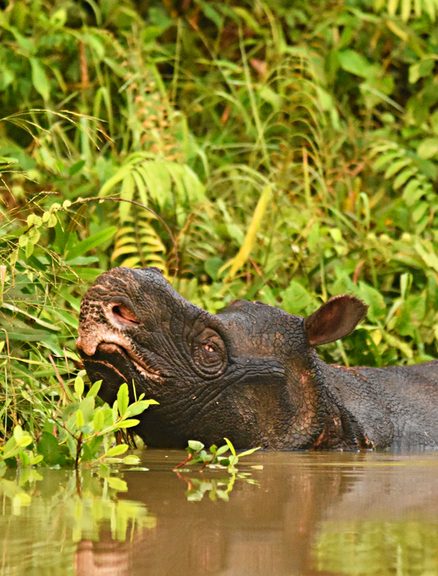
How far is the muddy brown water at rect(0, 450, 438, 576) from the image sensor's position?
7.80ft

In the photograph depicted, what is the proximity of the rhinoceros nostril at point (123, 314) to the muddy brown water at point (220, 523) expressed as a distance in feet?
2.61

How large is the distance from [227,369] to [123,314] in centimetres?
53

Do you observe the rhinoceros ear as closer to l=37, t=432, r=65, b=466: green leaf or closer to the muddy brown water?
the muddy brown water

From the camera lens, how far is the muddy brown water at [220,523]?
2377mm

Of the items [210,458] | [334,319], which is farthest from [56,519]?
[334,319]

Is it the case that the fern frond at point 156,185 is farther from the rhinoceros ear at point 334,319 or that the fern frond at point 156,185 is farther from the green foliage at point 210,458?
the green foliage at point 210,458

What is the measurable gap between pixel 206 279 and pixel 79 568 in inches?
209

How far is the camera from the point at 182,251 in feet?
24.8

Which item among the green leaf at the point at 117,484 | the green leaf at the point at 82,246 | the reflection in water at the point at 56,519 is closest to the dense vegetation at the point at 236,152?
the green leaf at the point at 82,246

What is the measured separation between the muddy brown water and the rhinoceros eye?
36.3 inches

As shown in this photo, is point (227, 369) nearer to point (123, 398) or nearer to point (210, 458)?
point (210, 458)

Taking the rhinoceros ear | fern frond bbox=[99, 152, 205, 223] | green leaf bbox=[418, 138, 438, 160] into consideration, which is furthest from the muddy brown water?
green leaf bbox=[418, 138, 438, 160]

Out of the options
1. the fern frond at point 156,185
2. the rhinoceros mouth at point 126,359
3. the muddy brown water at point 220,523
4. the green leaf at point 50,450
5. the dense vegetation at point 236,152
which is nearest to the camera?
the muddy brown water at point 220,523

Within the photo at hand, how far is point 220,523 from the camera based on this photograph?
2867 millimetres
